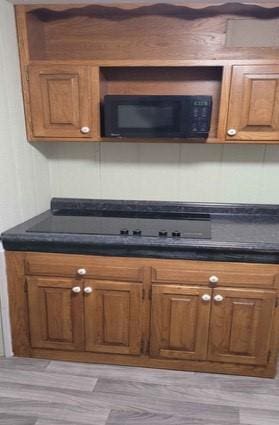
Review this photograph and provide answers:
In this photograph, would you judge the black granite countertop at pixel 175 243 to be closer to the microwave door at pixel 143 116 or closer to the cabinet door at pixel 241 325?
the cabinet door at pixel 241 325

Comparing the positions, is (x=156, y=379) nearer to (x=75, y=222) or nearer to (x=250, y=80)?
(x=75, y=222)

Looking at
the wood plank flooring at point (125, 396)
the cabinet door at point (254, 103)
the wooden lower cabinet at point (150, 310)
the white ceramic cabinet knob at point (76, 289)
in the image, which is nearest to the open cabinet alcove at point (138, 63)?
the cabinet door at point (254, 103)

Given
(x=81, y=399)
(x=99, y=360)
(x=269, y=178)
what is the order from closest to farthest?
(x=81, y=399) < (x=99, y=360) < (x=269, y=178)

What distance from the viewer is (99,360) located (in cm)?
193

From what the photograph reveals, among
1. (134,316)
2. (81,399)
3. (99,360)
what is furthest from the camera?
(99,360)

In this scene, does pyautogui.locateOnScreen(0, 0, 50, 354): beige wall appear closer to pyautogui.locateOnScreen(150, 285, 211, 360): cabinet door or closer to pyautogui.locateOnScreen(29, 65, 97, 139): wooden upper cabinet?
pyautogui.locateOnScreen(29, 65, 97, 139): wooden upper cabinet

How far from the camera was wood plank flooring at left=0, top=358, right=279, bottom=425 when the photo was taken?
1572mm

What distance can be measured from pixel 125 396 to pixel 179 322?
1.63 ft

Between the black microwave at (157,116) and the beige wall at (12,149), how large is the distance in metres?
0.53

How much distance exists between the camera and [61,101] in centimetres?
185

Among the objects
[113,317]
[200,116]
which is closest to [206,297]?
[113,317]

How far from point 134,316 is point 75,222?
70 cm

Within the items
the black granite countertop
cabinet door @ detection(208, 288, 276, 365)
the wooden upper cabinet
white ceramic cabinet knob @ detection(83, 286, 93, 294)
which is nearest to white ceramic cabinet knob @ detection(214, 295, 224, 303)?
cabinet door @ detection(208, 288, 276, 365)

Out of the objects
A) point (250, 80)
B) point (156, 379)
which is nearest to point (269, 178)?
point (250, 80)
